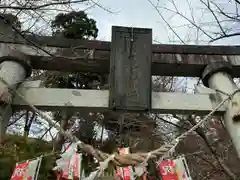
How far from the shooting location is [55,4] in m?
3.60

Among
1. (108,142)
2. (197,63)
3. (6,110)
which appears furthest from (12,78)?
(108,142)

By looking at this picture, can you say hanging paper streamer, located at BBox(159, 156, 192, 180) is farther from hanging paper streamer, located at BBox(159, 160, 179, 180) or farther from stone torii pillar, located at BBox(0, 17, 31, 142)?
stone torii pillar, located at BBox(0, 17, 31, 142)

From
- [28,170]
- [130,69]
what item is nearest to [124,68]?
[130,69]

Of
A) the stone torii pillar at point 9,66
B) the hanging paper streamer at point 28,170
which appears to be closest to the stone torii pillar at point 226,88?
the hanging paper streamer at point 28,170

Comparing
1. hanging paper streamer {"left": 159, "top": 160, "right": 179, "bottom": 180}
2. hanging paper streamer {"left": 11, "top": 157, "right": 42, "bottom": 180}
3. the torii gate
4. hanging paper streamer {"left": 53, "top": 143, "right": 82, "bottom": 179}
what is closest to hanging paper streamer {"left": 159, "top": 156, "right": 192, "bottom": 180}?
hanging paper streamer {"left": 159, "top": 160, "right": 179, "bottom": 180}

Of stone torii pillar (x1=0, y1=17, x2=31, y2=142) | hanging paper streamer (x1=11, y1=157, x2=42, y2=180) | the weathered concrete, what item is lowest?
hanging paper streamer (x1=11, y1=157, x2=42, y2=180)

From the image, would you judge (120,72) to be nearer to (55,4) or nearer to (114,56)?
(114,56)

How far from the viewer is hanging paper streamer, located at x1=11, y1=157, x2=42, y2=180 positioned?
9.94 feet

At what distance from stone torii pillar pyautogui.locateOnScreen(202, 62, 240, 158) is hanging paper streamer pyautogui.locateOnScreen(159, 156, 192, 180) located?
0.75 m

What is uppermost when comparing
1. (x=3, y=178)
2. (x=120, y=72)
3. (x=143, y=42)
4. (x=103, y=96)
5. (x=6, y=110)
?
(x=143, y=42)

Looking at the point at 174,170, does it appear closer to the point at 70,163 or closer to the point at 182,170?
the point at 182,170

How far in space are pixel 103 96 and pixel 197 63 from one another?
1.55 metres

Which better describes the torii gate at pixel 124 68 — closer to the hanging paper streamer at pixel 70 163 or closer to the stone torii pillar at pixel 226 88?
the stone torii pillar at pixel 226 88

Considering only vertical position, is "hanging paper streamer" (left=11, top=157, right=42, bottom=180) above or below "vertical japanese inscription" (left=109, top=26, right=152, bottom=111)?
below
